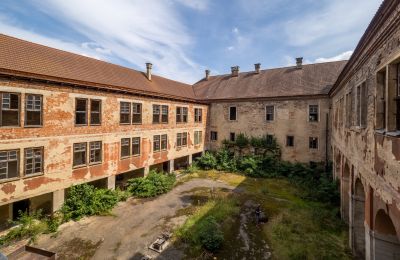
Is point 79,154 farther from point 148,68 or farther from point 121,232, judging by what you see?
point 148,68

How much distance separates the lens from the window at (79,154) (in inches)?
554

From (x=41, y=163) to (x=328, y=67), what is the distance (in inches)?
1064

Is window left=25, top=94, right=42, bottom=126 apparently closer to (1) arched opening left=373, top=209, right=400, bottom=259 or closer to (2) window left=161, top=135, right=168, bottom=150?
(2) window left=161, top=135, right=168, bottom=150

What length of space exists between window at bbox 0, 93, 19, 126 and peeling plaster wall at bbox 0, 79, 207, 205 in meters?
0.27

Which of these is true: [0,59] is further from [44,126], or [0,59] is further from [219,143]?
[219,143]

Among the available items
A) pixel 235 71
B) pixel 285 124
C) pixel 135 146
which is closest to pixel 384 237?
pixel 135 146

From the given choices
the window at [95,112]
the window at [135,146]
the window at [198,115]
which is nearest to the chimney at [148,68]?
the window at [198,115]

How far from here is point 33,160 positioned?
12008 mm

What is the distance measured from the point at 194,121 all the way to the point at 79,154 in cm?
1419

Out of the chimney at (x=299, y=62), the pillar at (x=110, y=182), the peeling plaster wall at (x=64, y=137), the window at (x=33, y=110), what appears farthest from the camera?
the chimney at (x=299, y=62)

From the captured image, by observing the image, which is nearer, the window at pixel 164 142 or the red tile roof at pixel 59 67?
the red tile roof at pixel 59 67

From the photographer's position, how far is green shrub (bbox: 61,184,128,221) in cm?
1316

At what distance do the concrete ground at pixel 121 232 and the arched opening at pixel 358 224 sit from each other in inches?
312

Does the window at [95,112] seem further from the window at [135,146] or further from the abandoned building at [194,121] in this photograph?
the window at [135,146]
